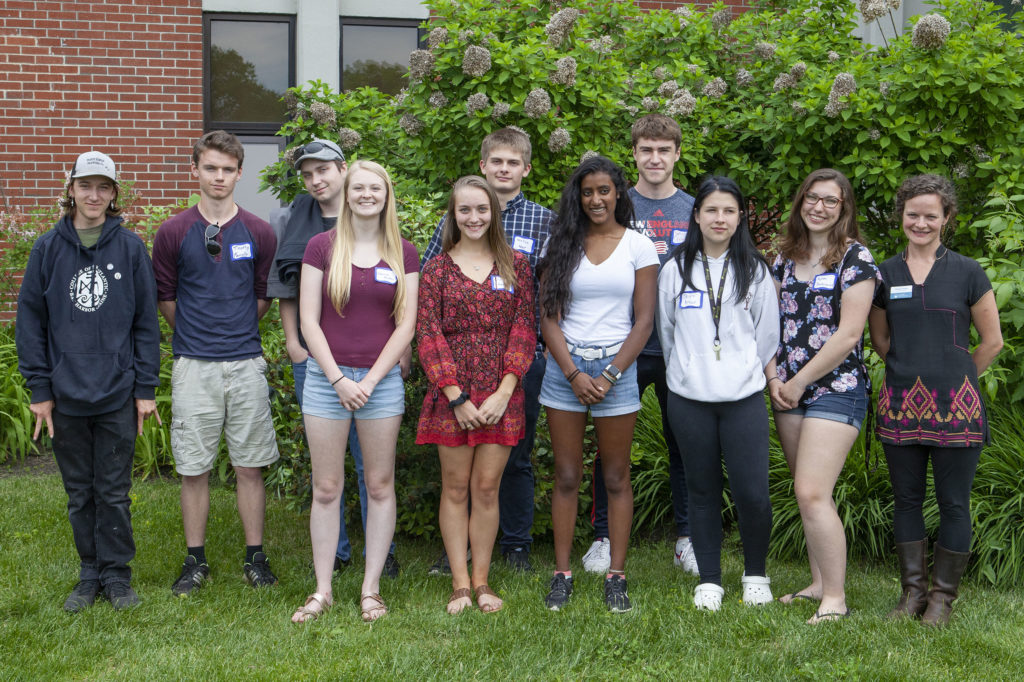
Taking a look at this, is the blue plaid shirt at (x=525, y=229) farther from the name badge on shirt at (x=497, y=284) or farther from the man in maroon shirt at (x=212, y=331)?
the man in maroon shirt at (x=212, y=331)

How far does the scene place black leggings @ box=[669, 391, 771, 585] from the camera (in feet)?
12.9

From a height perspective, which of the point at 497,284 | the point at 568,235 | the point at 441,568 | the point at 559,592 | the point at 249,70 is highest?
the point at 249,70

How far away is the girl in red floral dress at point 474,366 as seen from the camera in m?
4.05

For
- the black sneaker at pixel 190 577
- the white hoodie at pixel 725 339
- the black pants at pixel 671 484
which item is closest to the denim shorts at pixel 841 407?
the white hoodie at pixel 725 339

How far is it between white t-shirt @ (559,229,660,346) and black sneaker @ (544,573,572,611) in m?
1.11

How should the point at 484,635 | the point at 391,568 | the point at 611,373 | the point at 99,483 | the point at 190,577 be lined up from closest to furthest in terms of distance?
the point at 484,635, the point at 611,373, the point at 99,483, the point at 190,577, the point at 391,568

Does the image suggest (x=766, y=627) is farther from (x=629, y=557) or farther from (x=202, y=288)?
(x=202, y=288)

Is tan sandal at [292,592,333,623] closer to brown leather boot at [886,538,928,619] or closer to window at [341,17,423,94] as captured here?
brown leather boot at [886,538,928,619]

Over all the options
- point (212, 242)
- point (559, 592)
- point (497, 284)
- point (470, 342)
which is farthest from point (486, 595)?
point (212, 242)

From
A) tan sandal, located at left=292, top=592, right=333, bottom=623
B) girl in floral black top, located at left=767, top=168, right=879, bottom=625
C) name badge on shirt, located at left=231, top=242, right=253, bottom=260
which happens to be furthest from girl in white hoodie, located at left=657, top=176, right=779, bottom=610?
name badge on shirt, located at left=231, top=242, right=253, bottom=260

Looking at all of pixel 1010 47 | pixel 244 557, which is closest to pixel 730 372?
pixel 244 557

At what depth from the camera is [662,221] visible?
462 cm

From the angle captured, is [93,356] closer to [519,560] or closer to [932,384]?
[519,560]

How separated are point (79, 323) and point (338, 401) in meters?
1.24
